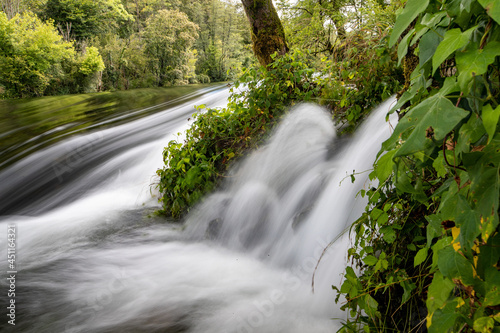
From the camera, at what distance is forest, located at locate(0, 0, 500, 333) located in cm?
70

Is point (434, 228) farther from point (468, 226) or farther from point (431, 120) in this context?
point (431, 120)

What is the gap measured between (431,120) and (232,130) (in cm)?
312

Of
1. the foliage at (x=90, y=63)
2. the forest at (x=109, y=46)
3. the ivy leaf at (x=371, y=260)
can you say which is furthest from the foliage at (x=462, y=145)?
the foliage at (x=90, y=63)

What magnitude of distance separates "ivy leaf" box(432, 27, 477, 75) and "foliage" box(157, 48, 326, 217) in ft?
9.88

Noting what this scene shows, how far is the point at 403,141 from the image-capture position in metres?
1.40

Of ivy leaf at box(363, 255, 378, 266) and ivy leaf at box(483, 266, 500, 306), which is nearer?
ivy leaf at box(483, 266, 500, 306)

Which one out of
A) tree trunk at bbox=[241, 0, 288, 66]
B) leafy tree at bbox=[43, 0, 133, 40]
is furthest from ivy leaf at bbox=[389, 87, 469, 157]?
leafy tree at bbox=[43, 0, 133, 40]

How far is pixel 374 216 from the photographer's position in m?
1.44

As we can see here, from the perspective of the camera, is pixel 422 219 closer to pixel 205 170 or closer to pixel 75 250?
pixel 205 170

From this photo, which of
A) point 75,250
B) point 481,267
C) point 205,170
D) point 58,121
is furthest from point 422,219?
point 58,121

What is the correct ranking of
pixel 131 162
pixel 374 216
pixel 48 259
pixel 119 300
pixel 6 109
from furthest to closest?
pixel 6 109 → pixel 131 162 → pixel 48 259 → pixel 119 300 → pixel 374 216

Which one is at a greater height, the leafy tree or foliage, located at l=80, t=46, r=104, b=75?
the leafy tree

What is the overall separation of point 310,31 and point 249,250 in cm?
594

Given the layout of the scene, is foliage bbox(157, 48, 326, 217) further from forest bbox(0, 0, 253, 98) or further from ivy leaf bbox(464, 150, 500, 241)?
forest bbox(0, 0, 253, 98)
